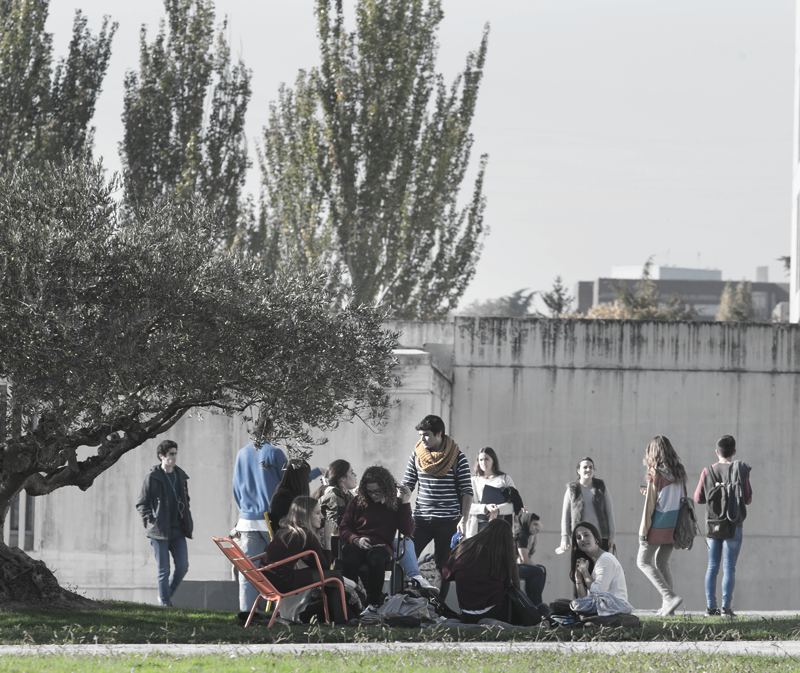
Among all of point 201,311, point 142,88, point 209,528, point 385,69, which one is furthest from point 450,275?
point 201,311

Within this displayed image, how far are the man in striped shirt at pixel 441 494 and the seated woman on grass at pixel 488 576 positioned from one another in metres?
1.39

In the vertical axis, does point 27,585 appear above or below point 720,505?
below

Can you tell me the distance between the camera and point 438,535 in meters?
9.45

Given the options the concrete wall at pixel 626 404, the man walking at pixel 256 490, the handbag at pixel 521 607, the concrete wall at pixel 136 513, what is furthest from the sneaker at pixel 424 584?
the concrete wall at pixel 626 404

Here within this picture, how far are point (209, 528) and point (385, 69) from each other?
1334 cm

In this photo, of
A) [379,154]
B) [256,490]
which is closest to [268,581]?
[256,490]

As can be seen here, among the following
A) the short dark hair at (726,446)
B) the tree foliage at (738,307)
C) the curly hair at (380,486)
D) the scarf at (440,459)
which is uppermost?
the tree foliage at (738,307)

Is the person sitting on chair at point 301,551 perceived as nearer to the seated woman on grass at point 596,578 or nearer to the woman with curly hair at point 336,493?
the woman with curly hair at point 336,493

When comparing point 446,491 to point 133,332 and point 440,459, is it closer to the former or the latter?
point 440,459

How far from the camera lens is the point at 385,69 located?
23.0 meters

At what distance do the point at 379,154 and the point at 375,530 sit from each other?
15.4 m

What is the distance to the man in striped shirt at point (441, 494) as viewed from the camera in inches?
369

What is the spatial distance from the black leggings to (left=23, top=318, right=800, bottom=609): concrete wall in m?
4.42

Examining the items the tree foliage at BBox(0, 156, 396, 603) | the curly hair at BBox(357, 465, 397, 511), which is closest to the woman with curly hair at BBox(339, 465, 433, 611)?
the curly hair at BBox(357, 465, 397, 511)
